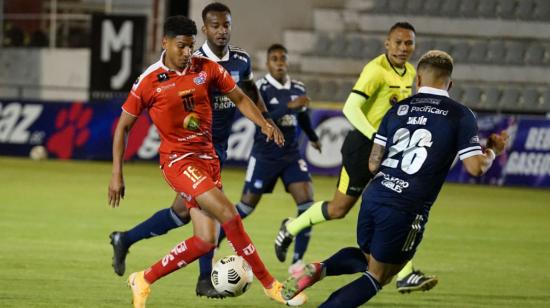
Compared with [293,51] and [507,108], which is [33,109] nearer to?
[293,51]

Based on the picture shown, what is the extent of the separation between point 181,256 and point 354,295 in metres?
1.51

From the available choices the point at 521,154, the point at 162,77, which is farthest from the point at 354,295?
the point at 521,154

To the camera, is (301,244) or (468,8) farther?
(468,8)

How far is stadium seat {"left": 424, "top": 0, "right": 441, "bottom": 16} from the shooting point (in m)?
26.4

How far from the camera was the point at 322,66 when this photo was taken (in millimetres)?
26578

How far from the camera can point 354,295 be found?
21.7ft

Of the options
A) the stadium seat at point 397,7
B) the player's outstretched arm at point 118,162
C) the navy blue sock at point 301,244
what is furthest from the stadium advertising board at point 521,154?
the player's outstretched arm at point 118,162

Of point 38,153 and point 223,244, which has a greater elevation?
point 223,244

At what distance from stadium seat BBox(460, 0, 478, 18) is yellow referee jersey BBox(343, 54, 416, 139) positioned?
17444mm

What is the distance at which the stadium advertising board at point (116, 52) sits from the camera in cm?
2330

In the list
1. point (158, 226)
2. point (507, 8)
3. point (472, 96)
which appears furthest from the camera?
point (507, 8)

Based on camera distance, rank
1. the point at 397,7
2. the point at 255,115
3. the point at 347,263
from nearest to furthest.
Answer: the point at 347,263
the point at 255,115
the point at 397,7

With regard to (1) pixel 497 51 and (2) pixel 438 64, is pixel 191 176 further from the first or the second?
(1) pixel 497 51

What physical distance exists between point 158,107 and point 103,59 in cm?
1637
